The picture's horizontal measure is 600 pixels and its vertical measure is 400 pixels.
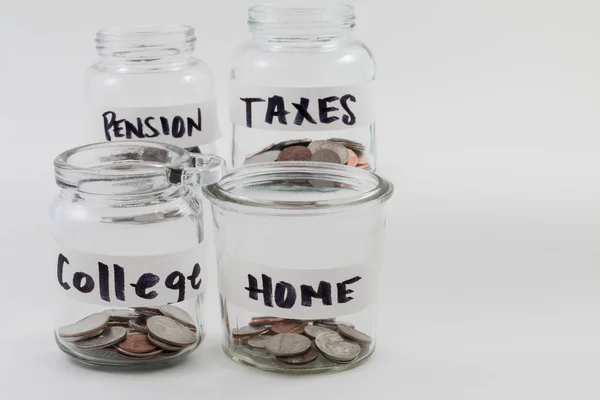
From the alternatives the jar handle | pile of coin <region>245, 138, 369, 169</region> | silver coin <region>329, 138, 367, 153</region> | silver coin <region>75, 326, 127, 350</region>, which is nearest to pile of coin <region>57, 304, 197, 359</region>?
silver coin <region>75, 326, 127, 350</region>

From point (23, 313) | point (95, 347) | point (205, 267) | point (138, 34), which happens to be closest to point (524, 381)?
point (205, 267)

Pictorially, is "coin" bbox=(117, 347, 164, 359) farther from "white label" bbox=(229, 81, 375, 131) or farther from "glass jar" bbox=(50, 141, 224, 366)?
"white label" bbox=(229, 81, 375, 131)

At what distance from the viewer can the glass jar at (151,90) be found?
2223mm

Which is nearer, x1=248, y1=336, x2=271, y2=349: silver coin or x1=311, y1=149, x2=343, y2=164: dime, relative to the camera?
x1=248, y1=336, x2=271, y2=349: silver coin

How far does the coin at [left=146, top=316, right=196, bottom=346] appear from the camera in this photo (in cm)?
175

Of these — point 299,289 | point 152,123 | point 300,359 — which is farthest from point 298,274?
point 152,123

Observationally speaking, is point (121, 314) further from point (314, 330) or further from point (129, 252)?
point (314, 330)

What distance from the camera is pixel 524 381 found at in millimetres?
1764

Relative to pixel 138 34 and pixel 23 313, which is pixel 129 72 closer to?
pixel 138 34

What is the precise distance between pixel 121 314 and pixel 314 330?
311 mm

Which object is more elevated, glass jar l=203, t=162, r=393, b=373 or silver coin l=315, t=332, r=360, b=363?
glass jar l=203, t=162, r=393, b=373

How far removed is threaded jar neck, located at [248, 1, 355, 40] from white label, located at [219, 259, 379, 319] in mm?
644

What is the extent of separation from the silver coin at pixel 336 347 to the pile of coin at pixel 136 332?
0.20 metres

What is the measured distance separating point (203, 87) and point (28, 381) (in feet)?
2.53
